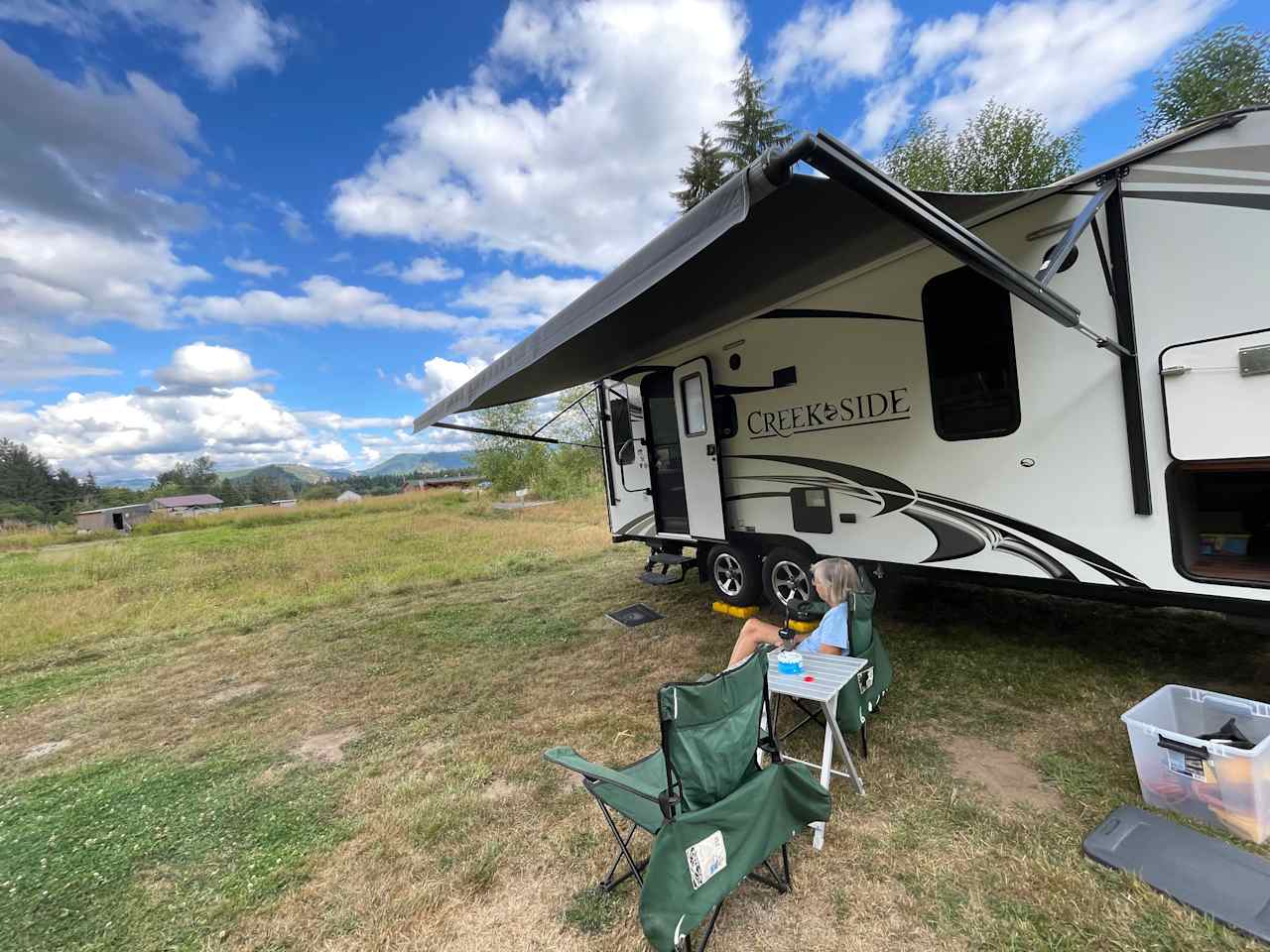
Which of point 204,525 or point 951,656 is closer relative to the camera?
point 951,656

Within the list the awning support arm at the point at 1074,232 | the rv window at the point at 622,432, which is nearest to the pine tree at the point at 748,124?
the rv window at the point at 622,432

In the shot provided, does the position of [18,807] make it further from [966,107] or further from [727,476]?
[966,107]

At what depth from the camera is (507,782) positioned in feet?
9.15

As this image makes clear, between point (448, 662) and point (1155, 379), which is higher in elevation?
point (1155, 379)

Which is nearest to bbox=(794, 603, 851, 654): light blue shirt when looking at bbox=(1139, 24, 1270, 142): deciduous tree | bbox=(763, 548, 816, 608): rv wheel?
bbox=(763, 548, 816, 608): rv wheel

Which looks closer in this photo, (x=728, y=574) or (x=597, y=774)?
(x=597, y=774)

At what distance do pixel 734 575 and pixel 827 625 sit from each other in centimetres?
264

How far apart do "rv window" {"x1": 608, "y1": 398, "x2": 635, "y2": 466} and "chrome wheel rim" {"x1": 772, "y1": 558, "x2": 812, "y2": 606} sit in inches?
81.5

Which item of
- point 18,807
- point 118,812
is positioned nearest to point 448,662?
point 118,812

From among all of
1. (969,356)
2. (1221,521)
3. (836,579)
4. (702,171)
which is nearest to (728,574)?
(836,579)

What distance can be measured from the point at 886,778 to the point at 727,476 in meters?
2.88

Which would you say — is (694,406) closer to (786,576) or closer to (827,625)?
(786,576)

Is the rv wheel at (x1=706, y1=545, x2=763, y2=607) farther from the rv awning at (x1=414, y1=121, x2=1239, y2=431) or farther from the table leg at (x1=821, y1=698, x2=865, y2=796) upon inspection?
the table leg at (x1=821, y1=698, x2=865, y2=796)

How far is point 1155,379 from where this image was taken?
8.51ft
